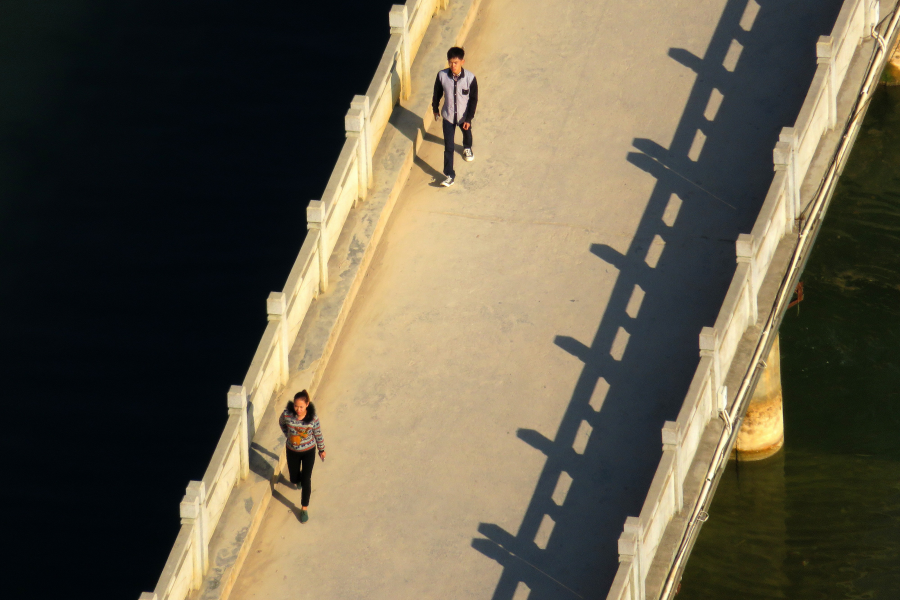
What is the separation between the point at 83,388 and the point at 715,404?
43.1 feet

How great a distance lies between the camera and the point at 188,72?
115 feet

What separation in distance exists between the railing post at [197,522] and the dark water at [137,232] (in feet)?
26.3

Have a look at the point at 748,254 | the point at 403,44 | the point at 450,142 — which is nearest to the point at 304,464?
the point at 450,142

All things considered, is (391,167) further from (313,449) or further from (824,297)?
(824,297)

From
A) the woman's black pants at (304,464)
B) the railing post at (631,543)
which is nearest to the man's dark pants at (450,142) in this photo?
the woman's black pants at (304,464)

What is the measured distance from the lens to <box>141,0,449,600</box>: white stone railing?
20156mm

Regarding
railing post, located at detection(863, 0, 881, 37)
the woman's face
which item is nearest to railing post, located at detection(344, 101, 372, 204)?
the woman's face

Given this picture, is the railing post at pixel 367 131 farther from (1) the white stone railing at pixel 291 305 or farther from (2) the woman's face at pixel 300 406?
(2) the woman's face at pixel 300 406

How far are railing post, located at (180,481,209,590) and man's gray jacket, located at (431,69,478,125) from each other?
6.77 meters

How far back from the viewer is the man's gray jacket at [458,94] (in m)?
23.9

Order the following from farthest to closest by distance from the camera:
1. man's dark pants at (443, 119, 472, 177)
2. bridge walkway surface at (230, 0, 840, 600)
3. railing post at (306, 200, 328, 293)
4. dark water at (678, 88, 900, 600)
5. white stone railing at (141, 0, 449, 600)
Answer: dark water at (678, 88, 900, 600)
man's dark pants at (443, 119, 472, 177)
railing post at (306, 200, 328, 293)
bridge walkway surface at (230, 0, 840, 600)
white stone railing at (141, 0, 449, 600)

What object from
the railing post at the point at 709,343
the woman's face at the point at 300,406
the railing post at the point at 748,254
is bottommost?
the woman's face at the point at 300,406

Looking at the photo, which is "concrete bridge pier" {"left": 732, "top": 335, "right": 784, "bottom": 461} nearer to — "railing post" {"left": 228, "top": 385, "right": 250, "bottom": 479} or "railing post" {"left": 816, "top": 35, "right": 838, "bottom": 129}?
"railing post" {"left": 816, "top": 35, "right": 838, "bottom": 129}

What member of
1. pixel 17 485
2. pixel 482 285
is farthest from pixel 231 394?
pixel 17 485
